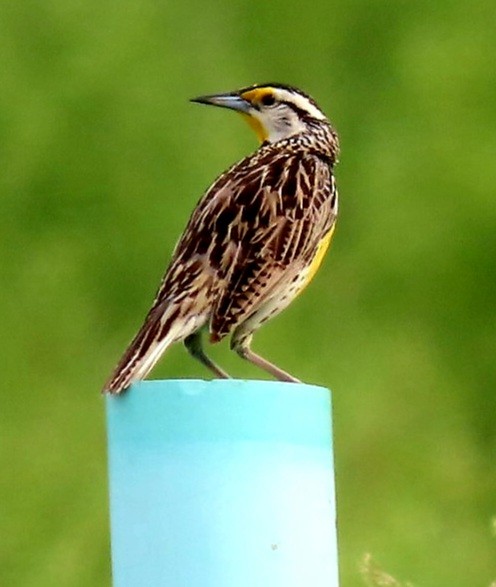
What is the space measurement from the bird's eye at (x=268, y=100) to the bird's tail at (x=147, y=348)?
2.51ft

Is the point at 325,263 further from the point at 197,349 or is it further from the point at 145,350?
the point at 145,350

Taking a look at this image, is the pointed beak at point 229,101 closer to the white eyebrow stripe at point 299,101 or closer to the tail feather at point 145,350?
the white eyebrow stripe at point 299,101

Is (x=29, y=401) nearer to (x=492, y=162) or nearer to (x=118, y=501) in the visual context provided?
(x=492, y=162)

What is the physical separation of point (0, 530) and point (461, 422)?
1289 millimetres

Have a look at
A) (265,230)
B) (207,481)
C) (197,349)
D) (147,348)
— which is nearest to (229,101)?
(265,230)

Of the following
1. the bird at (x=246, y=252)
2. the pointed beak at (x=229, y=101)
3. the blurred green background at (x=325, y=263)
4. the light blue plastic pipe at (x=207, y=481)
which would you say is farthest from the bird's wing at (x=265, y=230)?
the blurred green background at (x=325, y=263)

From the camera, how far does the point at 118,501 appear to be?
2445 millimetres

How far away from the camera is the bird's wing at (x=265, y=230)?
309 centimetres

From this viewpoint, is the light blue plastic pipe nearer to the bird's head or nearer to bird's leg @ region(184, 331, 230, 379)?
bird's leg @ region(184, 331, 230, 379)

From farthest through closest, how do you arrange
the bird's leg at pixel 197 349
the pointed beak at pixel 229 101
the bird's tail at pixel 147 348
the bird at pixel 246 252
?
the pointed beak at pixel 229 101 → the bird's leg at pixel 197 349 → the bird at pixel 246 252 → the bird's tail at pixel 147 348

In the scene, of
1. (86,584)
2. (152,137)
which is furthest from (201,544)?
(152,137)

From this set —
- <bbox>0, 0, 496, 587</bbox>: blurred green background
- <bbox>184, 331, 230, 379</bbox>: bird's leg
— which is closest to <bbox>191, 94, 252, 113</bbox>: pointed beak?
<bbox>184, 331, 230, 379</bbox>: bird's leg

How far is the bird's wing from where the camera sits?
3092 mm

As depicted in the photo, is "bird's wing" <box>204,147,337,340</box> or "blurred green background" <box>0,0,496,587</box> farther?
"blurred green background" <box>0,0,496,587</box>
